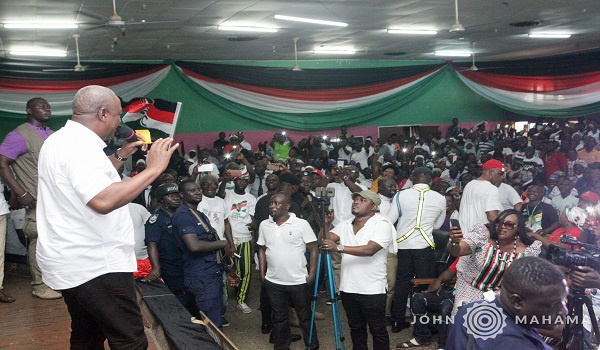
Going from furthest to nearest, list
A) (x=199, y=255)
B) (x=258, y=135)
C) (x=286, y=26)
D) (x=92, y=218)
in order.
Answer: (x=258, y=135)
(x=286, y=26)
(x=199, y=255)
(x=92, y=218)

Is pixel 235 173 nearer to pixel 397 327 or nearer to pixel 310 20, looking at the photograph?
pixel 397 327

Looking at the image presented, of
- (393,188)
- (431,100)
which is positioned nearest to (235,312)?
(393,188)

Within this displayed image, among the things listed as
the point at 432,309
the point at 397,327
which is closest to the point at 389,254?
the point at 397,327

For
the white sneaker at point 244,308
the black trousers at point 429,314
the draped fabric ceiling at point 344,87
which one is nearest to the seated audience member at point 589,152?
the draped fabric ceiling at point 344,87

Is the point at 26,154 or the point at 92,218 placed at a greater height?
the point at 26,154

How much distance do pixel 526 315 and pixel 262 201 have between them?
13.2 ft

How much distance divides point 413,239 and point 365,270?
1.24 metres

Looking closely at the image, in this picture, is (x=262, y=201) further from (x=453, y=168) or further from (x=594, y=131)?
(x=594, y=131)

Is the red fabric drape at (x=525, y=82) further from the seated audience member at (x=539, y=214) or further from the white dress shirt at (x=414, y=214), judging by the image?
the white dress shirt at (x=414, y=214)

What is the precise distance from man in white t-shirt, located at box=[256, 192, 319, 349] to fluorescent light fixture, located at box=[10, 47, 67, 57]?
7517 millimetres

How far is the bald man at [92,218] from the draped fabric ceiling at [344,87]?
9694 millimetres

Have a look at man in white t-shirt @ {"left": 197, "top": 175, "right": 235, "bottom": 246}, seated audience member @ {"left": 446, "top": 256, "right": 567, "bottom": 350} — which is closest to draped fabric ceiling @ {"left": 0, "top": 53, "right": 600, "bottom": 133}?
man in white t-shirt @ {"left": 197, "top": 175, "right": 235, "bottom": 246}

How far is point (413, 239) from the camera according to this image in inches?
214

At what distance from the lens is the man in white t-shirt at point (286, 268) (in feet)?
15.3
